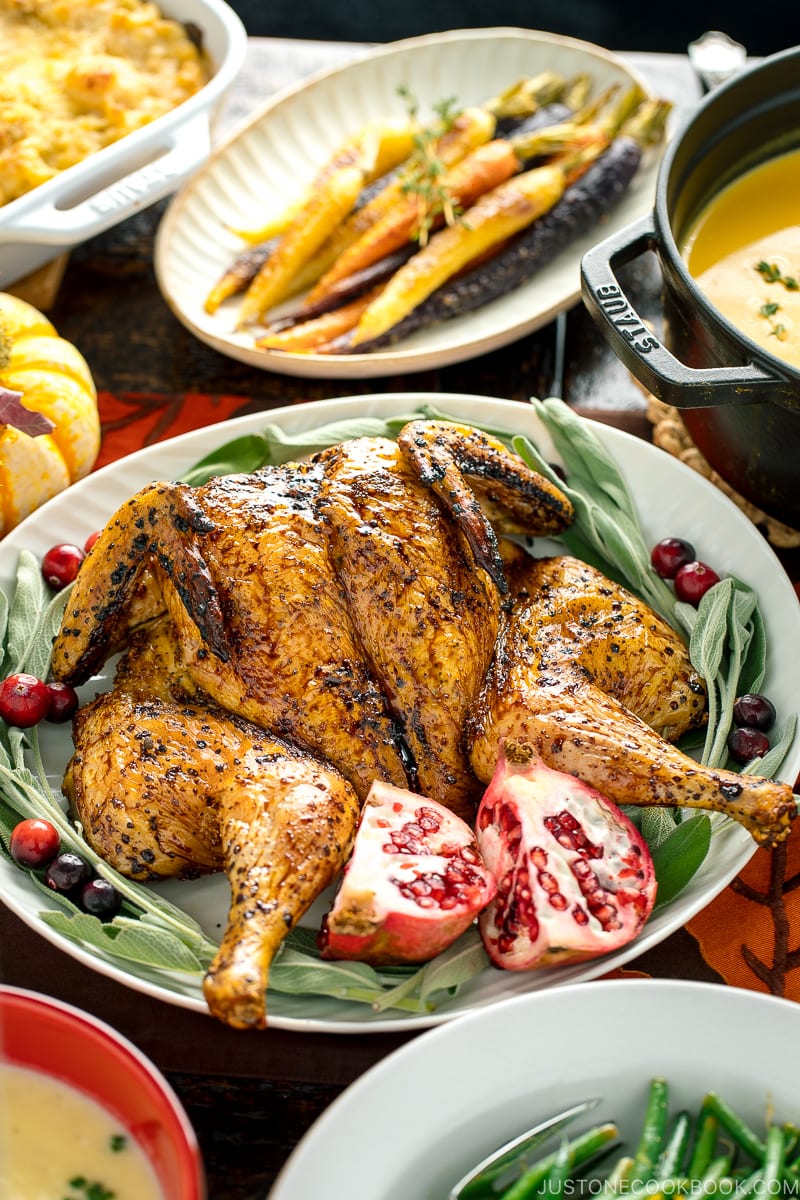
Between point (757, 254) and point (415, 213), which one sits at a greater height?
point (757, 254)

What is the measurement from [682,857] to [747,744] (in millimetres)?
248

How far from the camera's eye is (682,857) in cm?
179

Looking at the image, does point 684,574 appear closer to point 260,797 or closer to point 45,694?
point 260,797

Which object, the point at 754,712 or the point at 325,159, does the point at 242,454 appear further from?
the point at 325,159

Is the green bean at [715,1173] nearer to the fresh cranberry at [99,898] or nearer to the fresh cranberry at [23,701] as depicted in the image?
the fresh cranberry at [99,898]

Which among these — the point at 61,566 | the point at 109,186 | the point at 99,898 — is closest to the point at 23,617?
the point at 61,566

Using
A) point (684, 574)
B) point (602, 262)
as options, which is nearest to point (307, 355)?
point (602, 262)

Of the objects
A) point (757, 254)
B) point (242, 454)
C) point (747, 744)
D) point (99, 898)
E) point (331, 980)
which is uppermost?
point (757, 254)

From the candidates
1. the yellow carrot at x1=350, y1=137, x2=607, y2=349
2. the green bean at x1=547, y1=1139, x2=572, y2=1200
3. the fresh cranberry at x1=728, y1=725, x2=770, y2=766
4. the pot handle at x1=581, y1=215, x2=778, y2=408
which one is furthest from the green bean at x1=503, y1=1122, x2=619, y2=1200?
the yellow carrot at x1=350, y1=137, x2=607, y2=349

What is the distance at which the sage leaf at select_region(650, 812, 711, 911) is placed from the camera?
1.77m

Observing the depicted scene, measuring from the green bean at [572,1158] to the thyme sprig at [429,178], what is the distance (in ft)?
6.69

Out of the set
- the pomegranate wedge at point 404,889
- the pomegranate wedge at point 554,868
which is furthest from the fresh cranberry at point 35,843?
the pomegranate wedge at point 554,868

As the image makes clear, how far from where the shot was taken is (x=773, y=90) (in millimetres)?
2496

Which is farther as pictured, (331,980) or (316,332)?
(316,332)
